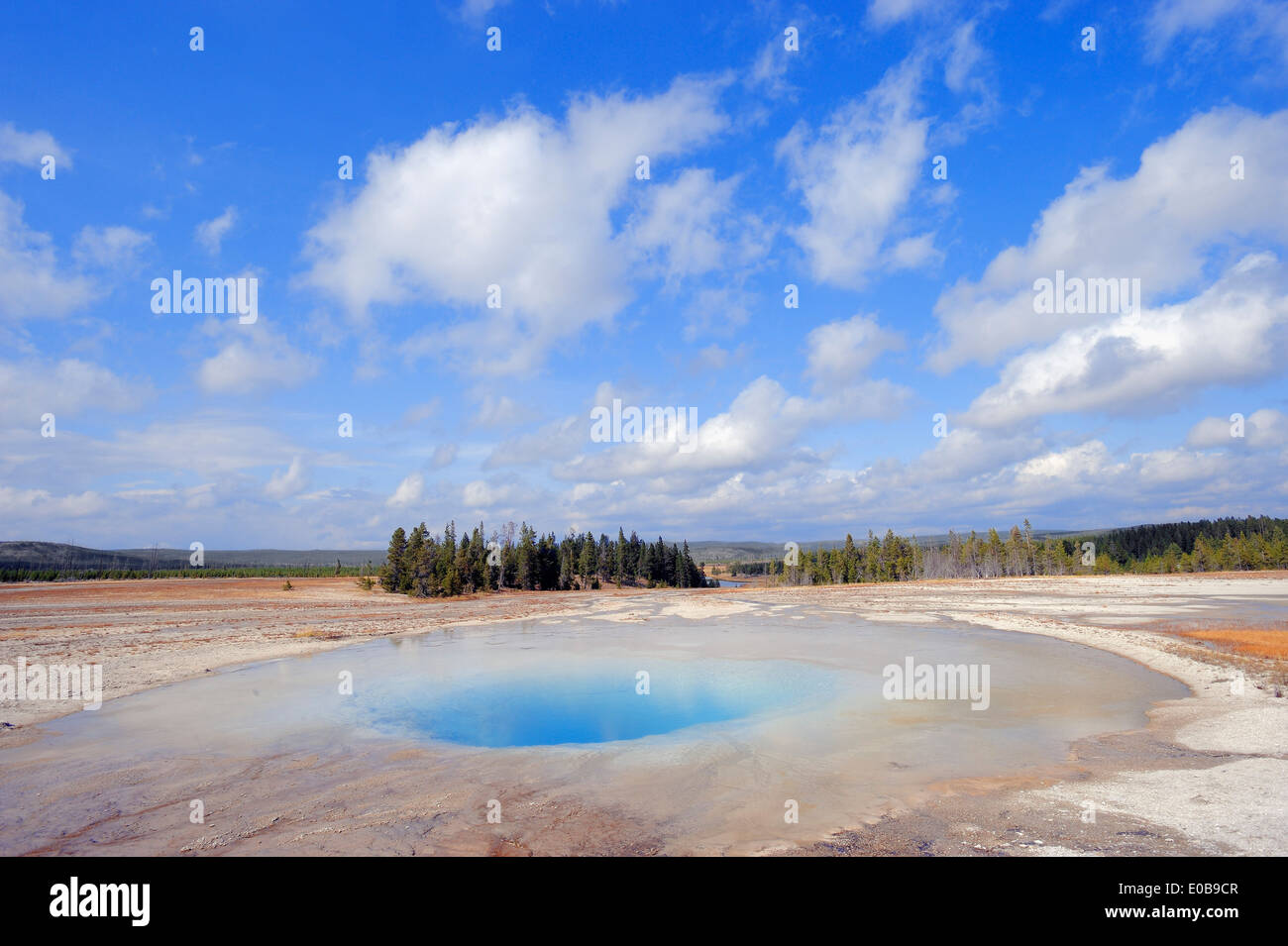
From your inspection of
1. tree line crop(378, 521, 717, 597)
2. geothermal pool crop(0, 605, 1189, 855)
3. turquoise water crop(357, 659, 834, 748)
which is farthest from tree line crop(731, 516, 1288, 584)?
turquoise water crop(357, 659, 834, 748)

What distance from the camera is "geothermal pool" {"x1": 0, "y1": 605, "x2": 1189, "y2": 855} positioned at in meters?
8.75

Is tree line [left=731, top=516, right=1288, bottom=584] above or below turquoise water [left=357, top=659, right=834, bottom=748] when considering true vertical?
below

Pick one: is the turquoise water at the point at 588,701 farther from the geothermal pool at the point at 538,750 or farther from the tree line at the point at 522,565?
the tree line at the point at 522,565

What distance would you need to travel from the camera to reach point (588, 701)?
18.8 meters

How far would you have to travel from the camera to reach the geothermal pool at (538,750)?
875 cm

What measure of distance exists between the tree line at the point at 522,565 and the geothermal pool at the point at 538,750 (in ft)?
159

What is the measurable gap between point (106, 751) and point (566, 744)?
31.4 ft

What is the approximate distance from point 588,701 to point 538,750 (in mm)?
5578

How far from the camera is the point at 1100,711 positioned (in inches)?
611

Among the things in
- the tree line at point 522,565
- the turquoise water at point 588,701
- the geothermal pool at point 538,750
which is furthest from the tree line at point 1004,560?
the turquoise water at point 588,701

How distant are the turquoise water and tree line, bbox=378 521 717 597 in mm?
53181

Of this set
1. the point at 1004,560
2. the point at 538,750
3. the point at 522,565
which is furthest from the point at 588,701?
the point at 1004,560

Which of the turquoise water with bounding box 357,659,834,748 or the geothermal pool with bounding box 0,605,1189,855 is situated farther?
the turquoise water with bounding box 357,659,834,748

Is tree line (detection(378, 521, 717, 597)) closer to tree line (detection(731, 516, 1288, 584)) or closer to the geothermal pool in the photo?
tree line (detection(731, 516, 1288, 584))
